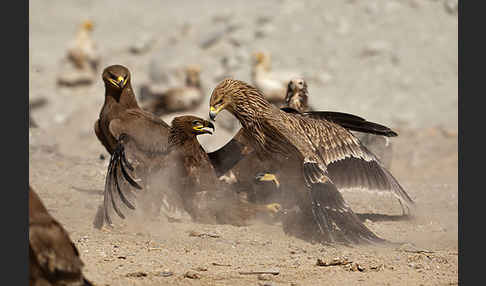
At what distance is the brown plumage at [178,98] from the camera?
14.6m

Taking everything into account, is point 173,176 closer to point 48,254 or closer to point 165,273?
point 165,273

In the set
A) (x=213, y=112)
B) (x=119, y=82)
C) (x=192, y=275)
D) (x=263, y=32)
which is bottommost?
(x=192, y=275)

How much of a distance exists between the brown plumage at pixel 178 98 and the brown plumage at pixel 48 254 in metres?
10.4

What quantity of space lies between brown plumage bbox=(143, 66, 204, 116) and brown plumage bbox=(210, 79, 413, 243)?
754 centimetres

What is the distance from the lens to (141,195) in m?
6.82

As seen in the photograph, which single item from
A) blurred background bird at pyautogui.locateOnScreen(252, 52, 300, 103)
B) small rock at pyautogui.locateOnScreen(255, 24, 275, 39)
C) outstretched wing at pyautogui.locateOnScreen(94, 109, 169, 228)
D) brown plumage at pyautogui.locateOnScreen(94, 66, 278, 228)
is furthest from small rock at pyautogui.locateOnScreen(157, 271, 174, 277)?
small rock at pyautogui.locateOnScreen(255, 24, 275, 39)

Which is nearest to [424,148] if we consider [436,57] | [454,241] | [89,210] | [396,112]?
[396,112]

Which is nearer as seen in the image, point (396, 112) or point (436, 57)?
point (396, 112)

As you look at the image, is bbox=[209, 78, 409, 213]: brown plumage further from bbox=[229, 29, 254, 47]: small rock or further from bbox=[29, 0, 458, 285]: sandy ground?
bbox=[229, 29, 254, 47]: small rock

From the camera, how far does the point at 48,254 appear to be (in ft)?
12.9

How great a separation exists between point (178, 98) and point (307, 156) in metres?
8.31

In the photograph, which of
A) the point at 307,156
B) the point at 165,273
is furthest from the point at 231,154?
the point at 165,273

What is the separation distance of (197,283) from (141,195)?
1.93 m

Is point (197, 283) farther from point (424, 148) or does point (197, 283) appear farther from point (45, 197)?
point (424, 148)
